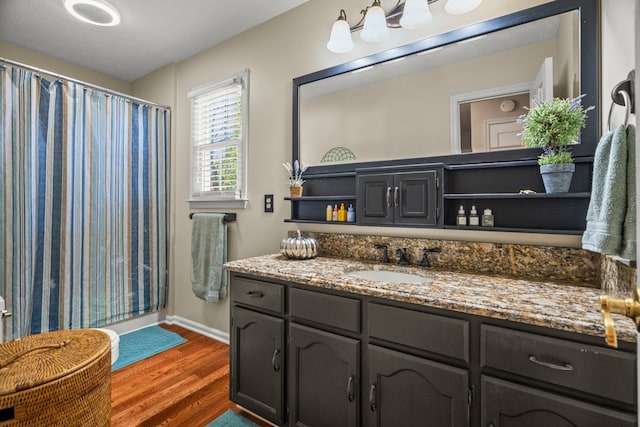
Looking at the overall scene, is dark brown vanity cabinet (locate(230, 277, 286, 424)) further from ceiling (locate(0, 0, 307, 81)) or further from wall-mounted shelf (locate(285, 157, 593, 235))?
ceiling (locate(0, 0, 307, 81))

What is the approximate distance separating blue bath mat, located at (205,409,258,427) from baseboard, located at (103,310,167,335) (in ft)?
5.11

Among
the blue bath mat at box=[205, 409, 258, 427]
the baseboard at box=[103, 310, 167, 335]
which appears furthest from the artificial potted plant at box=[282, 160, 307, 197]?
the baseboard at box=[103, 310, 167, 335]

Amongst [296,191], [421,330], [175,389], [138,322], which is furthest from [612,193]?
[138,322]

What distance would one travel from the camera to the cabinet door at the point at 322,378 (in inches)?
49.7

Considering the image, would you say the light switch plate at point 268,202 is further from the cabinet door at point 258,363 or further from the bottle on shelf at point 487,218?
the bottle on shelf at point 487,218

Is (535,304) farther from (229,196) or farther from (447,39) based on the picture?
(229,196)

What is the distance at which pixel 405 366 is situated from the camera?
3.71ft

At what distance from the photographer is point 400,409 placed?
1155mm

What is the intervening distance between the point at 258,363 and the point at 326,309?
553mm

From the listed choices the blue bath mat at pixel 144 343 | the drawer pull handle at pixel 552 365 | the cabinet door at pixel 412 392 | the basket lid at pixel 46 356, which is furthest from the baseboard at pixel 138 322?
the drawer pull handle at pixel 552 365

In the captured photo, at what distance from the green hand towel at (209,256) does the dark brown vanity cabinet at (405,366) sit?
89 centimetres

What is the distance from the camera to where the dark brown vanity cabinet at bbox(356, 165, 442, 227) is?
60.1 inches

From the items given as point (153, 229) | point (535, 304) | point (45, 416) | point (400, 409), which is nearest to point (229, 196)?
point (153, 229)

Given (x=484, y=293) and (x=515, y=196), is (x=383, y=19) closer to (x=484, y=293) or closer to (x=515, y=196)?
(x=515, y=196)
